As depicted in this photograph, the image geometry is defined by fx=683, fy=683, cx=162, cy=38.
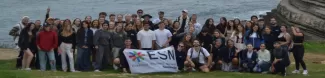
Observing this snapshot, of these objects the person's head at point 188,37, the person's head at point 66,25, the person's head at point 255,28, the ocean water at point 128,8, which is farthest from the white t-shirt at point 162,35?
the ocean water at point 128,8

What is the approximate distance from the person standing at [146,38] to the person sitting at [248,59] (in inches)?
109

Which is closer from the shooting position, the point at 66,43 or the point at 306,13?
the point at 66,43

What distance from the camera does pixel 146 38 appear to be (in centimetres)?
2073

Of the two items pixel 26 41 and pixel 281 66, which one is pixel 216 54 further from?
pixel 26 41

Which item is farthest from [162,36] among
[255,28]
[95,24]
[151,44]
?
[255,28]

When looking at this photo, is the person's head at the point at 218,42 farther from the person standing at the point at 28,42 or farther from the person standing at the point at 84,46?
the person standing at the point at 28,42

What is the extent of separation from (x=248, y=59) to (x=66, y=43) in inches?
216

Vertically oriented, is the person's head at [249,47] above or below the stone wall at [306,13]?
above

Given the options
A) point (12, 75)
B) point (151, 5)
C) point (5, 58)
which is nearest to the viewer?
point (12, 75)

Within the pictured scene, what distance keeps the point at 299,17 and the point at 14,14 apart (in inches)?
1333

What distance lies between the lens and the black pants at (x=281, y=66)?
19875 millimetres

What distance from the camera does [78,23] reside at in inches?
838

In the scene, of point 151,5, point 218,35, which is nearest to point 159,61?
point 218,35

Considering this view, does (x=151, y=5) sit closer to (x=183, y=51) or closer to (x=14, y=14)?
(x=14, y=14)
